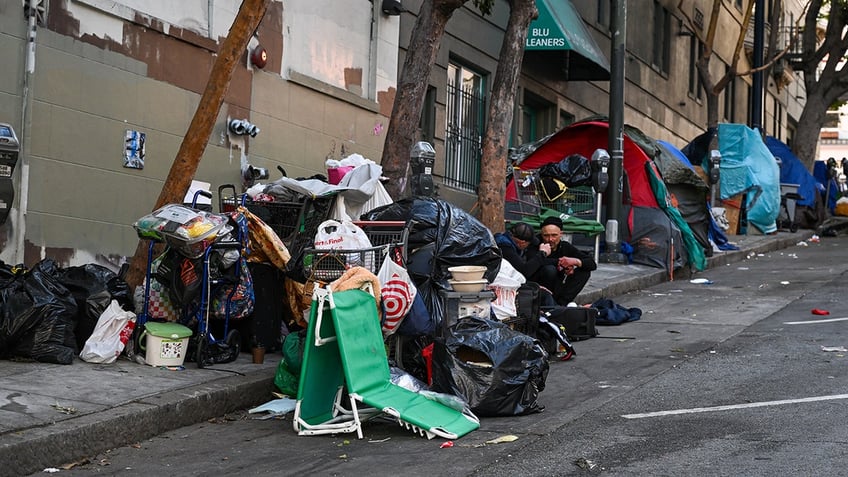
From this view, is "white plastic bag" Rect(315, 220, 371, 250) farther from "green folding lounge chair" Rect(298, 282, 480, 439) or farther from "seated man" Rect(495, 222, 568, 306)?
"seated man" Rect(495, 222, 568, 306)

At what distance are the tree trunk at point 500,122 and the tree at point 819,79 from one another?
1617 centimetres

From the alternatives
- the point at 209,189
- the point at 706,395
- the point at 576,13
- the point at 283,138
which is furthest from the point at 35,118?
the point at 576,13

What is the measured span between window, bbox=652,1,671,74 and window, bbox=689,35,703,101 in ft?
7.68

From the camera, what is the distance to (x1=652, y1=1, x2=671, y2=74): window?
94.6ft

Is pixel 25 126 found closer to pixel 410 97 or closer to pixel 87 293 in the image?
pixel 87 293

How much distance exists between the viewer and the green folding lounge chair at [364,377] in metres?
6.48

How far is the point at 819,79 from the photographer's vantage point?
92.4ft

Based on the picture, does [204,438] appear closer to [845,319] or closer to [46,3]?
[46,3]

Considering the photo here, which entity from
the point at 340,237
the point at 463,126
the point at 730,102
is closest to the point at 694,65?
the point at 730,102

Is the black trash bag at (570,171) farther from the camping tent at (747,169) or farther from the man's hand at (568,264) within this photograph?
the camping tent at (747,169)

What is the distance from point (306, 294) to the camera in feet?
27.6

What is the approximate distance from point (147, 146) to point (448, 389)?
552 centimetres

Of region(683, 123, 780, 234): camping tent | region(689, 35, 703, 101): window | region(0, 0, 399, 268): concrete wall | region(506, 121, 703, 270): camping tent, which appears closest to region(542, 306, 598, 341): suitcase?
region(0, 0, 399, 268): concrete wall

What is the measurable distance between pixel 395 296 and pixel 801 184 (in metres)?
20.7
